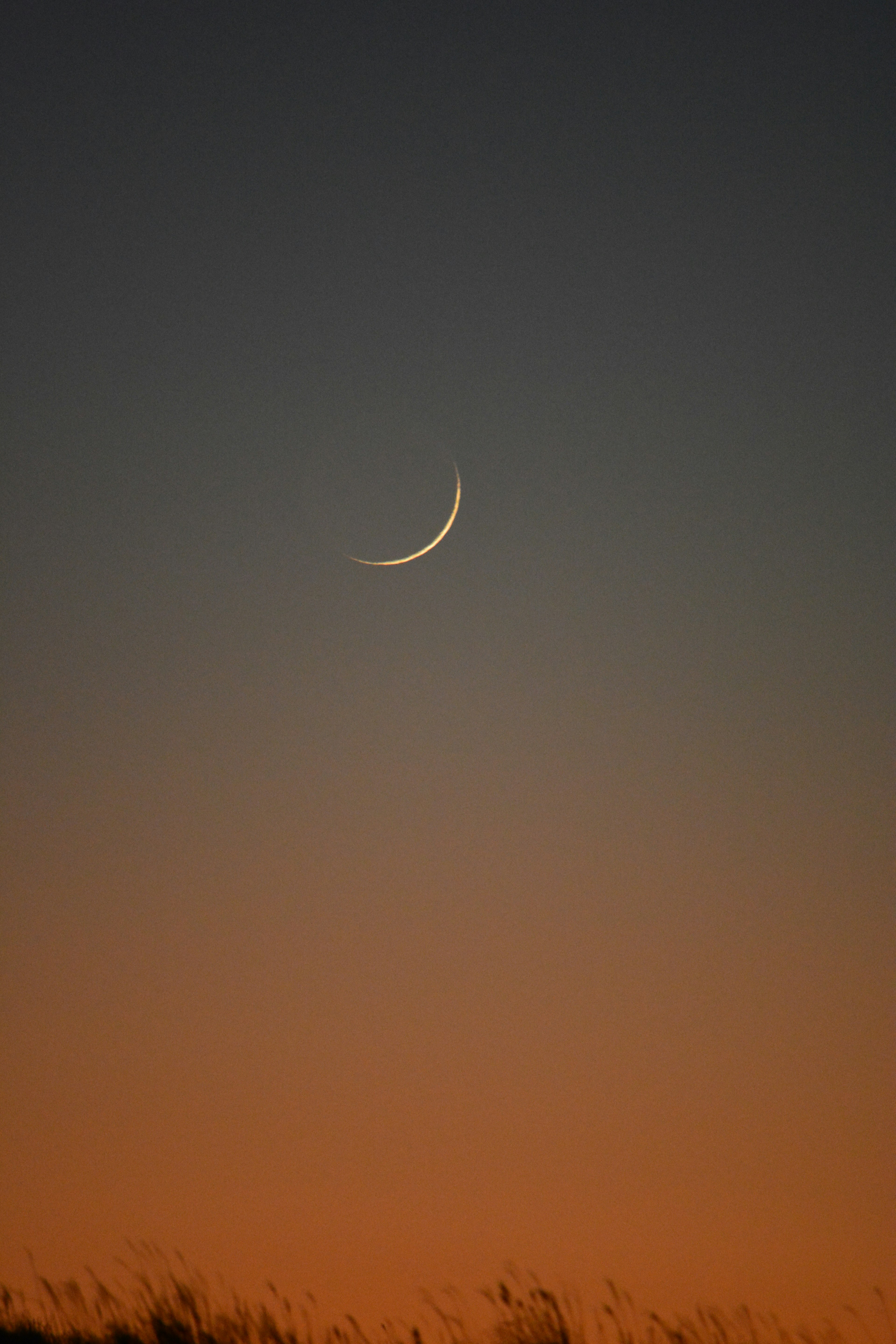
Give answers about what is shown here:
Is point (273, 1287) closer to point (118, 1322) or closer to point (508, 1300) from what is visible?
point (118, 1322)

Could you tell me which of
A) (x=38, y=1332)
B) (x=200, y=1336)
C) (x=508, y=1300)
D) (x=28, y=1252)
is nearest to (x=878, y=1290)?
(x=508, y=1300)

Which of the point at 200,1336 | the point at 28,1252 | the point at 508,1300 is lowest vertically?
the point at 508,1300

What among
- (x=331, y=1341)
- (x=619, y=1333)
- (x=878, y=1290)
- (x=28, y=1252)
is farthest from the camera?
(x=28, y=1252)

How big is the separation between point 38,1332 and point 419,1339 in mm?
2052

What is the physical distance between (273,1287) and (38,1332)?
1.26 m

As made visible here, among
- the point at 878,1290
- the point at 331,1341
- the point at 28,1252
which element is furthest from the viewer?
the point at 28,1252

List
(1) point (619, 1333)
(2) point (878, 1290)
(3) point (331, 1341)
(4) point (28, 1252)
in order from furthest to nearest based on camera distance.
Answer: (4) point (28, 1252) → (2) point (878, 1290) → (3) point (331, 1341) → (1) point (619, 1333)

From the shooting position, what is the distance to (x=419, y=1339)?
16.3 ft

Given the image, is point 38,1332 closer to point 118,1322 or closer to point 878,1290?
point 118,1322

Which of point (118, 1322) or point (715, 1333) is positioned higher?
point (118, 1322)

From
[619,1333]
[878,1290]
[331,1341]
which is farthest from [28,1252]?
[878,1290]

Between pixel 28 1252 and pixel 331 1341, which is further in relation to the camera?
pixel 28 1252

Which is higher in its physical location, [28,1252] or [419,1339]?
[28,1252]

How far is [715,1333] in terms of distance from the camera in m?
4.87
